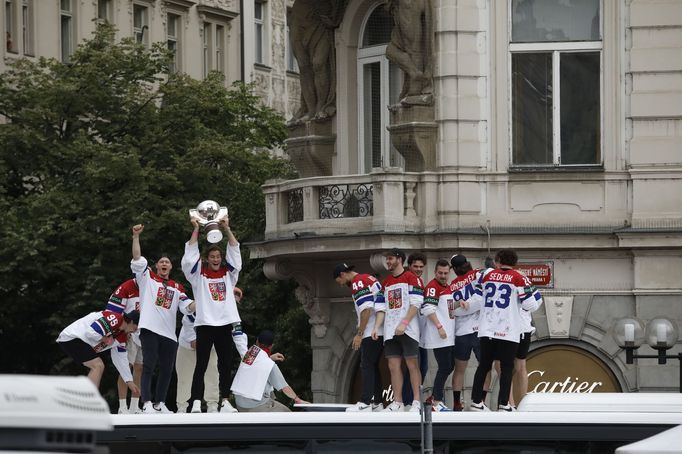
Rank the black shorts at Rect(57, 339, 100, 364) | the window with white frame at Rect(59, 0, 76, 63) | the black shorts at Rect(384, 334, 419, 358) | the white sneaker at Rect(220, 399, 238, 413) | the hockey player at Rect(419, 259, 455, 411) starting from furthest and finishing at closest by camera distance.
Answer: the window with white frame at Rect(59, 0, 76, 63) < the black shorts at Rect(57, 339, 100, 364) < the black shorts at Rect(384, 334, 419, 358) < the hockey player at Rect(419, 259, 455, 411) < the white sneaker at Rect(220, 399, 238, 413)

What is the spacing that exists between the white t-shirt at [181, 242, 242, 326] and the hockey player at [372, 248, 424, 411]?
1.50 m

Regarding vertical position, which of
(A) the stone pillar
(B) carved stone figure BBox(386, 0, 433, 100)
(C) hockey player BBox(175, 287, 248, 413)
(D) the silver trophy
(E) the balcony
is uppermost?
(B) carved stone figure BBox(386, 0, 433, 100)

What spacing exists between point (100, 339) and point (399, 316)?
10.3 feet

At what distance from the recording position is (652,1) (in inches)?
1155

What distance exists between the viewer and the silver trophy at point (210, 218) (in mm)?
20578

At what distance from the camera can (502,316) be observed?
69.3ft

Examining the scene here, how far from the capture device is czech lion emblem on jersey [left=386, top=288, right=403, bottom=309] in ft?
70.1

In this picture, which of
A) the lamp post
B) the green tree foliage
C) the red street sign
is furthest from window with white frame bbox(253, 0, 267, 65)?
the lamp post

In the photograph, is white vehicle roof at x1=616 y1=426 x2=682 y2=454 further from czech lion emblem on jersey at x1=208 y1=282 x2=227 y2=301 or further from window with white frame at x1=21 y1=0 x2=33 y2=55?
window with white frame at x1=21 y1=0 x2=33 y2=55

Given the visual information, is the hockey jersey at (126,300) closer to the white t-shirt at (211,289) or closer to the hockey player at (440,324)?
the white t-shirt at (211,289)

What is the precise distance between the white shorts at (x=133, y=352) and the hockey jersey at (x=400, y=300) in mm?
2667

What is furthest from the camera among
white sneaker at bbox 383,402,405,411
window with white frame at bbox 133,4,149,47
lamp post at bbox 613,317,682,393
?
window with white frame at bbox 133,4,149,47

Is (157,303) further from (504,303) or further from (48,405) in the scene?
(48,405)

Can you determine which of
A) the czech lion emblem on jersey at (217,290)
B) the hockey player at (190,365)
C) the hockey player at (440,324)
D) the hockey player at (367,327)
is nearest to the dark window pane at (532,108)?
the hockey player at (190,365)
